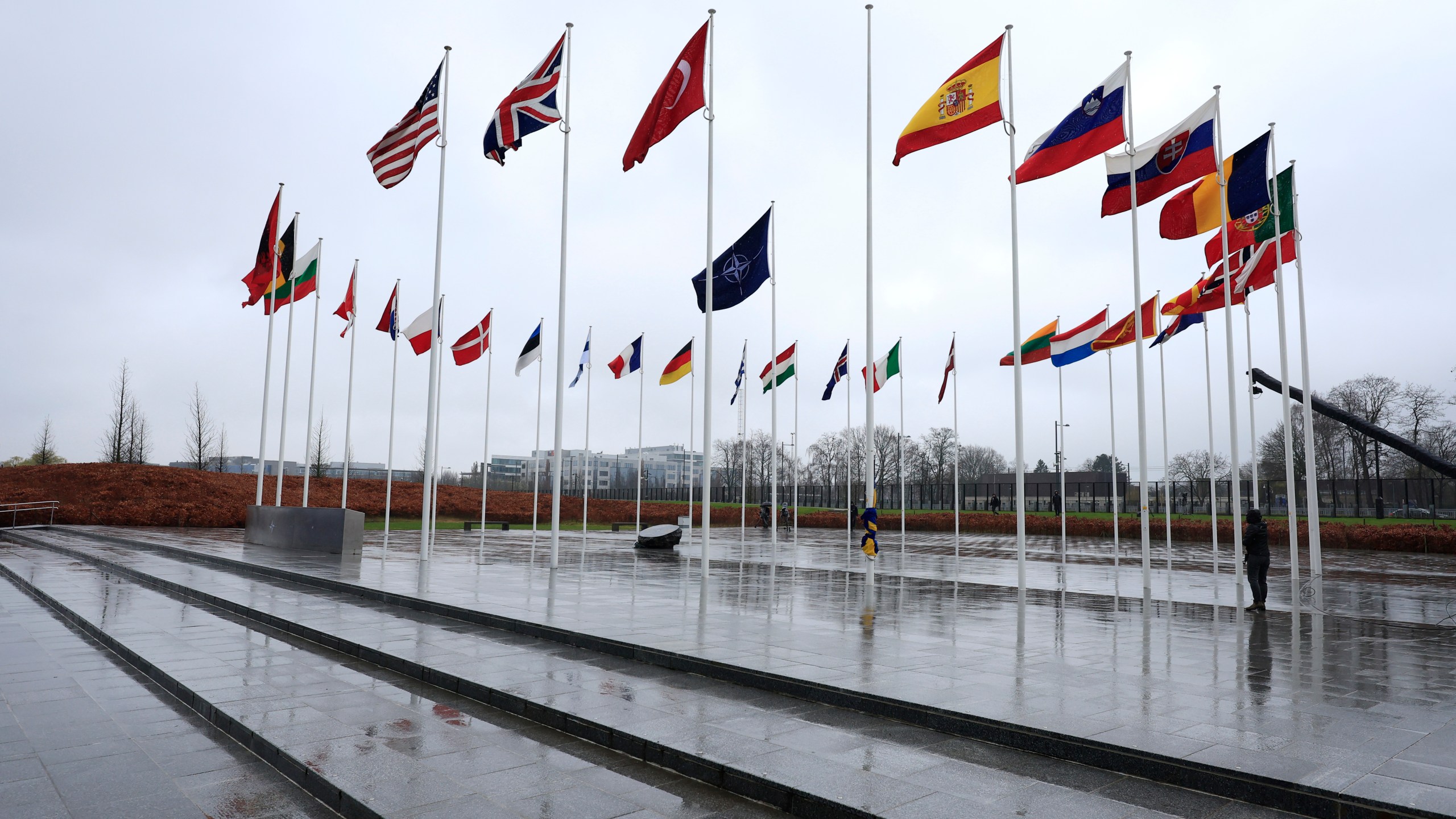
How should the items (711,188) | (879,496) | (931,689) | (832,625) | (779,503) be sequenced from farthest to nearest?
(879,496) → (779,503) → (711,188) → (832,625) → (931,689)

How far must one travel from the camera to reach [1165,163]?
558 inches

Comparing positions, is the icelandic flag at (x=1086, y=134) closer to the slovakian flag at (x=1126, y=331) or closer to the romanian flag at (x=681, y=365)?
the slovakian flag at (x=1126, y=331)

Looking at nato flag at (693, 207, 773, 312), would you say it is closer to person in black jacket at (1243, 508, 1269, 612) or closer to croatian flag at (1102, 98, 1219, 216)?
croatian flag at (1102, 98, 1219, 216)

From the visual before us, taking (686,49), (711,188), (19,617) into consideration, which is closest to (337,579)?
(19,617)

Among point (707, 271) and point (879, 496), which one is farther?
point (879, 496)

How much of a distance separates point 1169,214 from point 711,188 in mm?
9030

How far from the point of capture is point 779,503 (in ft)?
188

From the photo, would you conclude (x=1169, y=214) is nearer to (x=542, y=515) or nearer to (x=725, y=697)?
(x=725, y=697)

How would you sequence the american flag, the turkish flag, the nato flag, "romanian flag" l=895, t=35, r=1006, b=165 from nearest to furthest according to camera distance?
"romanian flag" l=895, t=35, r=1006, b=165
the turkish flag
the nato flag
the american flag

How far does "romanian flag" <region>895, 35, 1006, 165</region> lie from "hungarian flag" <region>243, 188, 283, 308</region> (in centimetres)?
1699

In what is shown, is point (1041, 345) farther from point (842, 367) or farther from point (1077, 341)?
point (842, 367)

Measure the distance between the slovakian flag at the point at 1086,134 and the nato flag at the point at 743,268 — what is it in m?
4.72

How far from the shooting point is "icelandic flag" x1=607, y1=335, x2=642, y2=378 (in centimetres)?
2508

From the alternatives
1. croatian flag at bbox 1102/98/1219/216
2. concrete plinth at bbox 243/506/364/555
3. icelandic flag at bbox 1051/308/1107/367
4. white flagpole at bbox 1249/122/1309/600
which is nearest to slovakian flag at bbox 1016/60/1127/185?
croatian flag at bbox 1102/98/1219/216
